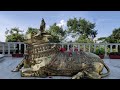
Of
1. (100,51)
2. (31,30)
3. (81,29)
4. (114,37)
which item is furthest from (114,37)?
(31,30)

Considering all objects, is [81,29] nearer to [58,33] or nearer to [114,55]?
[58,33]

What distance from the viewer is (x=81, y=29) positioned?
173 inches

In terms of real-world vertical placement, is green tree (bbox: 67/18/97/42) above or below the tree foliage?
above

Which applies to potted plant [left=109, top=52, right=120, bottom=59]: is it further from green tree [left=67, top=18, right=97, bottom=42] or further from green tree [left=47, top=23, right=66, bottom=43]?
green tree [left=47, top=23, right=66, bottom=43]

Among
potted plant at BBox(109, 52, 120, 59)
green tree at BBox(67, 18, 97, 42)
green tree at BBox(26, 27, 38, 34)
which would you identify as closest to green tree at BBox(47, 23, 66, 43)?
green tree at BBox(67, 18, 97, 42)

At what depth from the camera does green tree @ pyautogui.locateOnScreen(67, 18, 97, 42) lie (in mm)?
4145

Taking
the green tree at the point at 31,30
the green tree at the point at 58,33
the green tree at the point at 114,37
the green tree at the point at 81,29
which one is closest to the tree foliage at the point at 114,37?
the green tree at the point at 114,37

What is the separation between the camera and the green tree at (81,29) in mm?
4145
